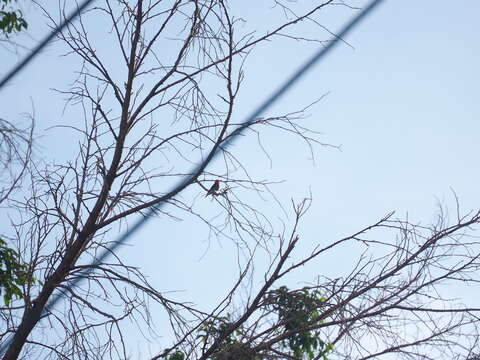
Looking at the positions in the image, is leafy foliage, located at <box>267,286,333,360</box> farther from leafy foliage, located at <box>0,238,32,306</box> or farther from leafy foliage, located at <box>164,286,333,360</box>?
leafy foliage, located at <box>0,238,32,306</box>

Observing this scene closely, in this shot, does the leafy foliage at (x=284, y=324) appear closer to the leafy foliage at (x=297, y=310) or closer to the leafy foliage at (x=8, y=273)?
the leafy foliage at (x=297, y=310)

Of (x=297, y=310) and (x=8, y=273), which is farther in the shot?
(x=8, y=273)

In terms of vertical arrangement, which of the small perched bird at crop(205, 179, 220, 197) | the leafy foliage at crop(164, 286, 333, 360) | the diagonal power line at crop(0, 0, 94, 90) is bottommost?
the leafy foliage at crop(164, 286, 333, 360)

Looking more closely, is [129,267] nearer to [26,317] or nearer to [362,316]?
[26,317]

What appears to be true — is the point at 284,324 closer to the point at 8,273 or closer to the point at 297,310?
the point at 297,310

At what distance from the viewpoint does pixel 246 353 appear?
171 cm

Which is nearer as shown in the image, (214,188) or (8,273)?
(214,188)

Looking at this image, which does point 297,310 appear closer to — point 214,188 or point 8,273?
point 214,188

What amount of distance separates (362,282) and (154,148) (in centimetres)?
72

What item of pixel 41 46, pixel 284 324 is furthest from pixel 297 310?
pixel 41 46

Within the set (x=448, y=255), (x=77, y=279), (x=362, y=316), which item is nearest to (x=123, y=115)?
→ (x=77, y=279)

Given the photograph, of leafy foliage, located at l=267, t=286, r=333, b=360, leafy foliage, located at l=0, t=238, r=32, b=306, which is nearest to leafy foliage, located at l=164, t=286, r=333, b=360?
leafy foliage, located at l=267, t=286, r=333, b=360

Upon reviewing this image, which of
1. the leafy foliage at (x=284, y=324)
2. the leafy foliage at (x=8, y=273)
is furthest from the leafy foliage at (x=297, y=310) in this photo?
the leafy foliage at (x=8, y=273)

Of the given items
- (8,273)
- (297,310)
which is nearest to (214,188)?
(297,310)
